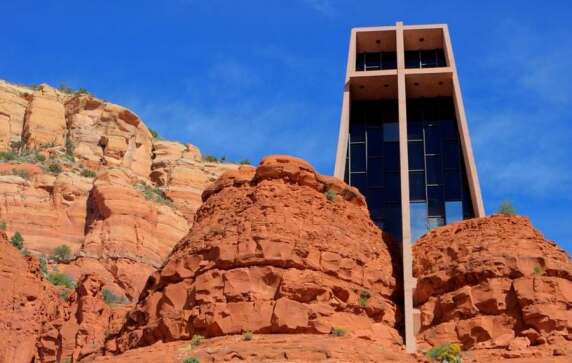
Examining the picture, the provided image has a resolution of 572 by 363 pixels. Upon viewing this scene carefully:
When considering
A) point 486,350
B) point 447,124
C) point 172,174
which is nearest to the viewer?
point 486,350

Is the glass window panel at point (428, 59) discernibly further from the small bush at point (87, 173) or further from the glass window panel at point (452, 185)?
the small bush at point (87, 173)

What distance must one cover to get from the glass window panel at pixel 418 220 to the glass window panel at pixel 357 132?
4.26 m

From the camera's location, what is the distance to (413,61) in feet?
177

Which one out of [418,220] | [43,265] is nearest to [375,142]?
[418,220]

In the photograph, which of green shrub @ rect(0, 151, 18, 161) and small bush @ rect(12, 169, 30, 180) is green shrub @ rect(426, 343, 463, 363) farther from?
green shrub @ rect(0, 151, 18, 161)

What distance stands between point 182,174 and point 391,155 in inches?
1524

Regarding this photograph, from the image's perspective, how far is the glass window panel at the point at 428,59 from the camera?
54.0m

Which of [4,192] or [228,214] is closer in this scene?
[228,214]

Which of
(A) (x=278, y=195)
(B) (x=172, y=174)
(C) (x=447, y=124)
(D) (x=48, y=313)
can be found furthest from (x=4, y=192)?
(A) (x=278, y=195)

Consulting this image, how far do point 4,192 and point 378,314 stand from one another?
Result: 41.4 m

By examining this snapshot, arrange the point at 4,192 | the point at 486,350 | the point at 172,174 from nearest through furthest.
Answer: the point at 486,350
the point at 4,192
the point at 172,174

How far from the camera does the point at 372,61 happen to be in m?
54.6

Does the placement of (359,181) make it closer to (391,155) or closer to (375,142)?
(391,155)

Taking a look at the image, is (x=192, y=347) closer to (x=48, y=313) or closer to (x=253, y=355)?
(x=253, y=355)
